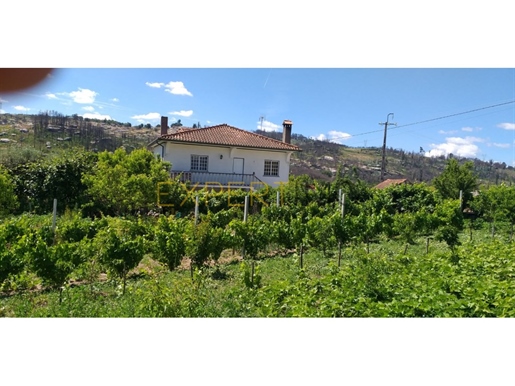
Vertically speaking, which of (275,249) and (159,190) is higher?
(159,190)

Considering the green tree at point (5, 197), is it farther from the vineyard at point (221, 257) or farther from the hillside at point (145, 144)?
the hillside at point (145, 144)

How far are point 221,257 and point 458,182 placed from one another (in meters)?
9.03

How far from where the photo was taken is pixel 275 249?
297 inches

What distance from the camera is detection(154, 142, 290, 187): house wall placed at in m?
9.80

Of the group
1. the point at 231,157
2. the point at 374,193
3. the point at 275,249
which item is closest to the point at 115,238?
the point at 275,249

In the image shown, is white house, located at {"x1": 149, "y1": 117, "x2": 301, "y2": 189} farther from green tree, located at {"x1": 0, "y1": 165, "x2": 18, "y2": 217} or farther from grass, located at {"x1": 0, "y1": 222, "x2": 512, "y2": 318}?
grass, located at {"x1": 0, "y1": 222, "x2": 512, "y2": 318}

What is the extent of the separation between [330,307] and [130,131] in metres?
7.14

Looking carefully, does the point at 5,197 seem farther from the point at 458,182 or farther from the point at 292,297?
the point at 458,182

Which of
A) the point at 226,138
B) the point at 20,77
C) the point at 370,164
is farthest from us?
the point at 370,164

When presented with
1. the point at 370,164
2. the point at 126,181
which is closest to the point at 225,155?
the point at 126,181

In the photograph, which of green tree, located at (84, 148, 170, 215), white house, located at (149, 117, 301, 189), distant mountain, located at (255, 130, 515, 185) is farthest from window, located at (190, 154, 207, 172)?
distant mountain, located at (255, 130, 515, 185)

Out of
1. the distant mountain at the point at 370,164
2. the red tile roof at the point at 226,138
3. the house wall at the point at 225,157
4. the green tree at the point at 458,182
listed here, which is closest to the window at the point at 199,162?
the house wall at the point at 225,157

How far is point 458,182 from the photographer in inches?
481
